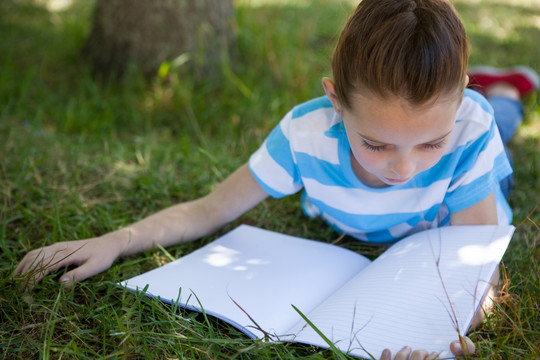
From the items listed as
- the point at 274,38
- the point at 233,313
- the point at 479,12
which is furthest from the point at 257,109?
the point at 479,12

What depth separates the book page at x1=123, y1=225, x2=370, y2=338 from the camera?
1.73 metres

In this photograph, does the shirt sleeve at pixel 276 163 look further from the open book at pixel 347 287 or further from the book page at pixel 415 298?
the book page at pixel 415 298

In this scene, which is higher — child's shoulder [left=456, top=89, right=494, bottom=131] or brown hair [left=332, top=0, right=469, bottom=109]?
brown hair [left=332, top=0, right=469, bottom=109]

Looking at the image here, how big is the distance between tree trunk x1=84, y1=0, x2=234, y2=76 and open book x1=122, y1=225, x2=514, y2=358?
2146 millimetres

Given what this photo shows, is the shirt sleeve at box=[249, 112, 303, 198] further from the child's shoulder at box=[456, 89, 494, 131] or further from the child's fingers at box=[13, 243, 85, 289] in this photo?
the child's fingers at box=[13, 243, 85, 289]

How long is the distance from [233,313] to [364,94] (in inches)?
30.7

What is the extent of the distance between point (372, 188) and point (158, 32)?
7.83 ft

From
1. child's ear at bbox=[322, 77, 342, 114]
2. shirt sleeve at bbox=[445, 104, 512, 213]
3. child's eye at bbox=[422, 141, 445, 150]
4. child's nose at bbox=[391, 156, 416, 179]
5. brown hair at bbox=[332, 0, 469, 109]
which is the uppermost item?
brown hair at bbox=[332, 0, 469, 109]

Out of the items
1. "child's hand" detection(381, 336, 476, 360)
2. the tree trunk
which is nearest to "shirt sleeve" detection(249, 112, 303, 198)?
"child's hand" detection(381, 336, 476, 360)

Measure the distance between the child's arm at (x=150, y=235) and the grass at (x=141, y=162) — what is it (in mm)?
50

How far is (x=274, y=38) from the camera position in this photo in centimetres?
437

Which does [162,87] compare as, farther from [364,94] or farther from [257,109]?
[364,94]

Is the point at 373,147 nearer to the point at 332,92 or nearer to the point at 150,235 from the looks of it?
the point at 332,92

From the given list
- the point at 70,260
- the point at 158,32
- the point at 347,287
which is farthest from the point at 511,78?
the point at 70,260
